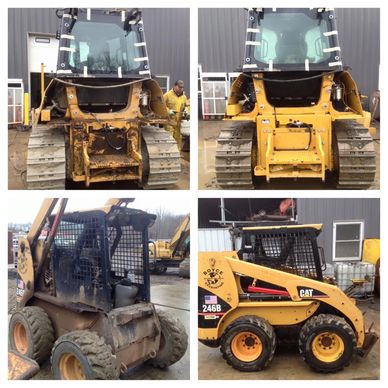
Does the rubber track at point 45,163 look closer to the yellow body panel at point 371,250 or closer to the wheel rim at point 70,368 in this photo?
the wheel rim at point 70,368

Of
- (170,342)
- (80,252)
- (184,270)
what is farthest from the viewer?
(184,270)

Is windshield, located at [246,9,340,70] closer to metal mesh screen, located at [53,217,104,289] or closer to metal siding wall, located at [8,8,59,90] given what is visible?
metal siding wall, located at [8,8,59,90]

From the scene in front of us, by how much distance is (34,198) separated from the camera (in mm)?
3879

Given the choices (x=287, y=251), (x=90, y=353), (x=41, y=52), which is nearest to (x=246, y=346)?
(x=287, y=251)

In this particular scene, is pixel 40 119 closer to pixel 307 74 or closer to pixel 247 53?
pixel 247 53

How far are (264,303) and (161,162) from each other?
1.53 m

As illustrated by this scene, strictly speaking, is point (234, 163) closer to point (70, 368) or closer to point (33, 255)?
point (33, 255)

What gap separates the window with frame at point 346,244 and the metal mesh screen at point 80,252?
235cm

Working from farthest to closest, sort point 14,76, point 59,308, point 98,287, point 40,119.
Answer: point 14,76
point 40,119
point 59,308
point 98,287

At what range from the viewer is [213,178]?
14.4ft

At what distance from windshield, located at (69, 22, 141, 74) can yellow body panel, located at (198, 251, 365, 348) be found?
1.92 meters

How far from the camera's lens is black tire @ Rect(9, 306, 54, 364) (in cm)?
371

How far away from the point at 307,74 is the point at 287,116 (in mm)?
429
